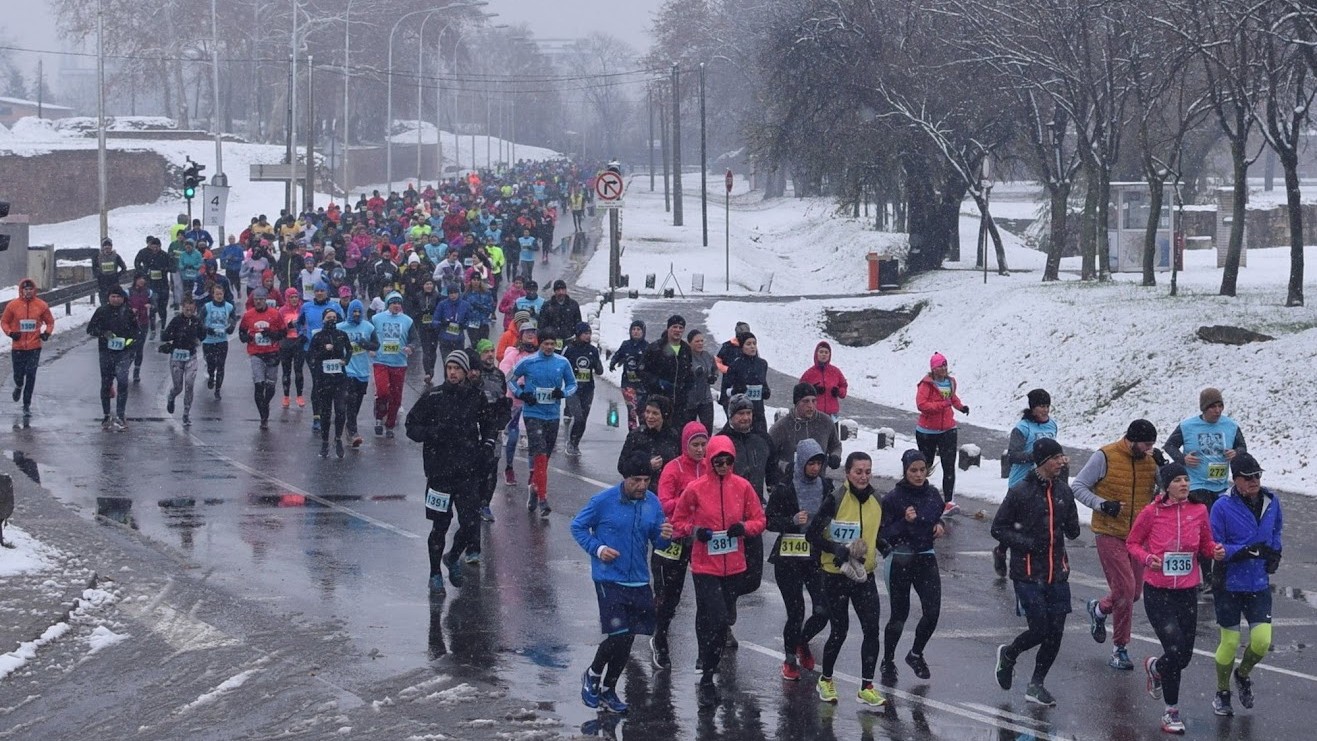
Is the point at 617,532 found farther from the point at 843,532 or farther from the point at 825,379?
the point at 825,379

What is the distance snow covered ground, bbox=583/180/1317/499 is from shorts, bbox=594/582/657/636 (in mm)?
9124

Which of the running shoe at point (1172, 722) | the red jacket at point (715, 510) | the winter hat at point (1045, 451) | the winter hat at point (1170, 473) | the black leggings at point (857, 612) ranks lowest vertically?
the running shoe at point (1172, 722)

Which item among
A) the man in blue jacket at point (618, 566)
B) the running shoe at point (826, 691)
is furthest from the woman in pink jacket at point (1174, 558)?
the man in blue jacket at point (618, 566)

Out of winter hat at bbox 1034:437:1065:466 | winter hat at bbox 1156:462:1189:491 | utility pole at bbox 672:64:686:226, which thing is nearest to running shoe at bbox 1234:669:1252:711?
winter hat at bbox 1156:462:1189:491

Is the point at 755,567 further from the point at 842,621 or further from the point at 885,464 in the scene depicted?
the point at 885,464

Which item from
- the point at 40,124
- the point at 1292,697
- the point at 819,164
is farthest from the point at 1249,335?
the point at 40,124

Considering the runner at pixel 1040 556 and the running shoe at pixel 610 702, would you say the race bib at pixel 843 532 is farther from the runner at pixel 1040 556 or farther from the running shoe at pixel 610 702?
the running shoe at pixel 610 702

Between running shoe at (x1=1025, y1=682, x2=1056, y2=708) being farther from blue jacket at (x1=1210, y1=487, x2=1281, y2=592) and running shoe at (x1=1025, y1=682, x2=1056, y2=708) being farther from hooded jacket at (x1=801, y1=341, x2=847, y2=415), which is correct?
hooded jacket at (x1=801, y1=341, x2=847, y2=415)

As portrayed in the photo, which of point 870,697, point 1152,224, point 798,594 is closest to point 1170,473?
point 870,697

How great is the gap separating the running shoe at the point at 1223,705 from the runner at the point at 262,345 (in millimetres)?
14003

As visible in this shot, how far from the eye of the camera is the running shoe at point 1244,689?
32.2 feet

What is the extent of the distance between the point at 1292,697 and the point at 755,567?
10.4 feet

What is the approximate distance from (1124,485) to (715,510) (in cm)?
291

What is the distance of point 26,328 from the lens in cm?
2056
